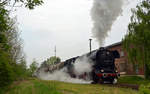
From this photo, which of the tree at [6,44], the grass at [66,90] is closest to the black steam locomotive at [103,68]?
the grass at [66,90]

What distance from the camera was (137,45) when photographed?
88.1 ft

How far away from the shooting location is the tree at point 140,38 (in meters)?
25.8

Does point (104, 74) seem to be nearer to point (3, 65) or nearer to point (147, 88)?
point (3, 65)

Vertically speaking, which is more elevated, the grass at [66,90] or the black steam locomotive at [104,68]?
the black steam locomotive at [104,68]

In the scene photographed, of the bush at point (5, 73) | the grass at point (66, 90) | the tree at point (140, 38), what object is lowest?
the grass at point (66, 90)

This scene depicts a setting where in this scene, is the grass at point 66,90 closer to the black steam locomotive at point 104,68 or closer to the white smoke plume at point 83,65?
the black steam locomotive at point 104,68

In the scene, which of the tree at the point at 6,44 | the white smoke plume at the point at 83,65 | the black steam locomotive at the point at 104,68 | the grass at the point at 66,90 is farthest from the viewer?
the white smoke plume at the point at 83,65

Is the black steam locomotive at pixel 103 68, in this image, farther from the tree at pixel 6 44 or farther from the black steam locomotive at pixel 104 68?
the tree at pixel 6 44

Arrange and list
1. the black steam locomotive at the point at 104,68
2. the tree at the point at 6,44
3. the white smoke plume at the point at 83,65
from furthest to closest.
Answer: the white smoke plume at the point at 83,65
the black steam locomotive at the point at 104,68
the tree at the point at 6,44

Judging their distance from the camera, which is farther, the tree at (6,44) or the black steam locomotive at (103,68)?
the black steam locomotive at (103,68)

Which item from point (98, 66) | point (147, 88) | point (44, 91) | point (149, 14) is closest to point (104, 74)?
point (98, 66)

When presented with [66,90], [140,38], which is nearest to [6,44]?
[66,90]

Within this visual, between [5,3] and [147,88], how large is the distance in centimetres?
655

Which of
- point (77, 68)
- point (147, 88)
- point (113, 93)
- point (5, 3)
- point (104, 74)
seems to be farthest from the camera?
point (77, 68)
